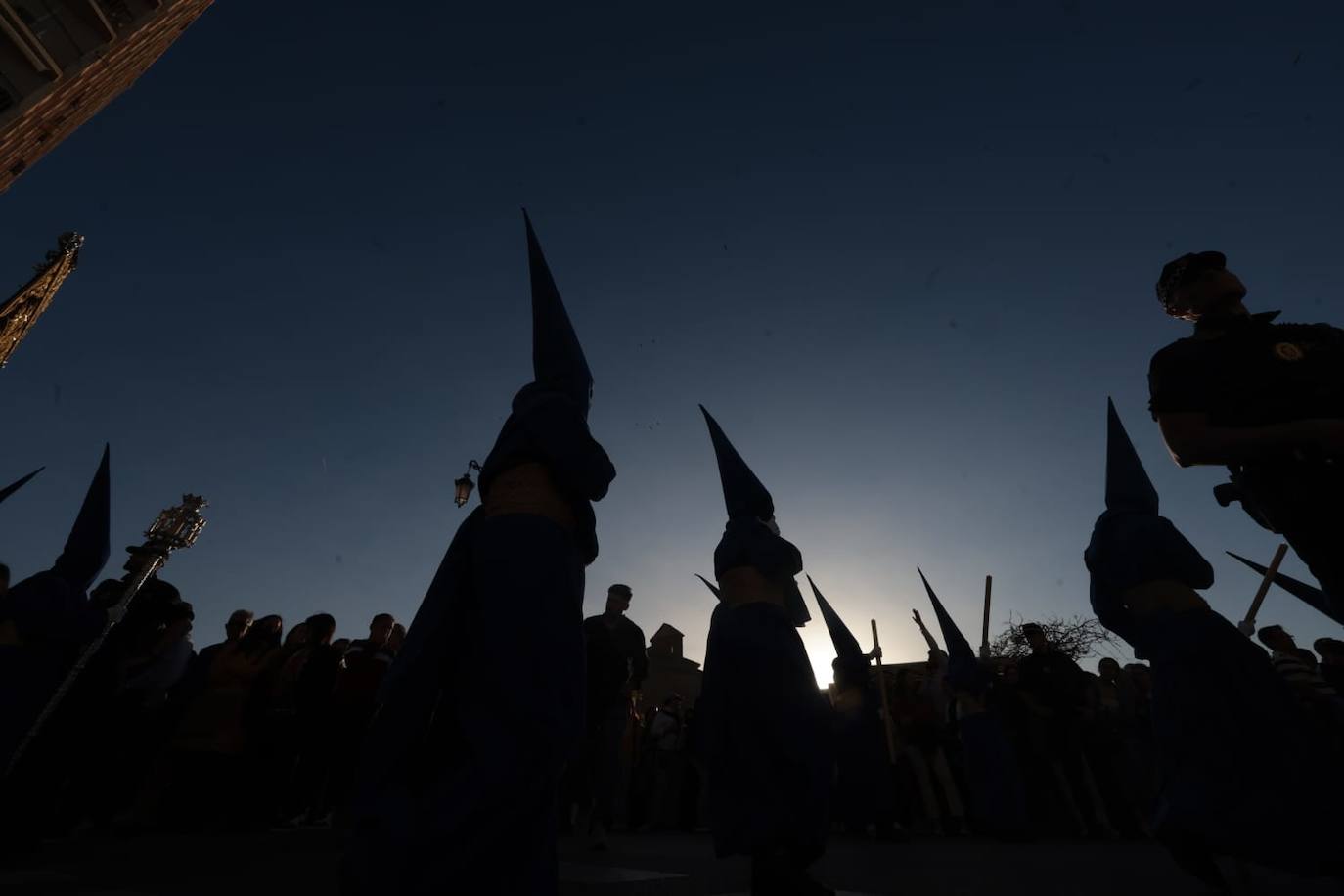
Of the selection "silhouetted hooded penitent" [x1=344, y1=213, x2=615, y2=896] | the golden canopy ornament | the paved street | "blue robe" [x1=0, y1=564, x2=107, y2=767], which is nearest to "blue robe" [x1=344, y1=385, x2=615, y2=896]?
"silhouetted hooded penitent" [x1=344, y1=213, x2=615, y2=896]

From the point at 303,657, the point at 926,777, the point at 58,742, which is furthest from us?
the point at 926,777

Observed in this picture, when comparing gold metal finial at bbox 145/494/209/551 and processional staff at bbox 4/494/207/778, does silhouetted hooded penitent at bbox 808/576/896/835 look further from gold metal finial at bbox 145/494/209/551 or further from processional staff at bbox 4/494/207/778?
gold metal finial at bbox 145/494/209/551

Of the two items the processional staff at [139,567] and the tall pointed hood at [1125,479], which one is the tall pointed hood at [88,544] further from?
the tall pointed hood at [1125,479]

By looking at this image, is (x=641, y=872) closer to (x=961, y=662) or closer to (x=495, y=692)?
(x=495, y=692)

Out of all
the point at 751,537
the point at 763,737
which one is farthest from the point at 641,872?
the point at 751,537

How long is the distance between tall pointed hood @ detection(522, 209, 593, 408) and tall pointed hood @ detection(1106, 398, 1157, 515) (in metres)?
3.31

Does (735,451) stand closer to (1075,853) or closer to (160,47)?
(1075,853)

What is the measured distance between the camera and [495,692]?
1.83m

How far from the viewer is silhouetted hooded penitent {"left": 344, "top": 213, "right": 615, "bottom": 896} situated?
1623mm

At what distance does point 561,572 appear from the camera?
6.84 feet

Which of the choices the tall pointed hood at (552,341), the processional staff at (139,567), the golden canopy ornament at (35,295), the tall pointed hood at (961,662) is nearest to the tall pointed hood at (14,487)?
the processional staff at (139,567)

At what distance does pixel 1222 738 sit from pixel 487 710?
3.12 m

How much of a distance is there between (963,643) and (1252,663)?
15.0 ft

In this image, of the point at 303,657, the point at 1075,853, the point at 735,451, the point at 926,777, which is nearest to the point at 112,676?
the point at 303,657
